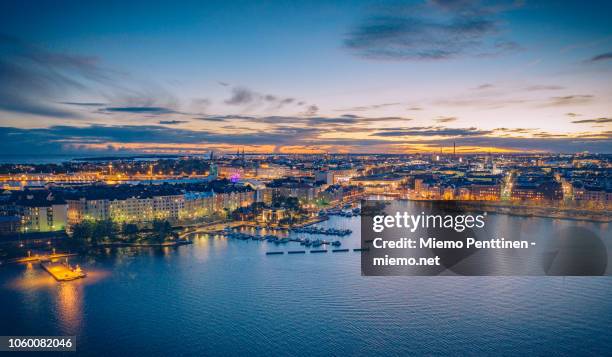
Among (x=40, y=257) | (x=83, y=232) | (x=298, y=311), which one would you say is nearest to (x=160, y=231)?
(x=83, y=232)

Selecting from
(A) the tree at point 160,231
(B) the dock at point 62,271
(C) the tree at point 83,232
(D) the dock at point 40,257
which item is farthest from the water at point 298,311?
(A) the tree at point 160,231

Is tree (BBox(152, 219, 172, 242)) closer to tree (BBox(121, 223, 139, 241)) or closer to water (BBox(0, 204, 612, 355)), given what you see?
tree (BBox(121, 223, 139, 241))

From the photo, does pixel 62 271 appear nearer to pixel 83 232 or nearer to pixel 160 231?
pixel 83 232

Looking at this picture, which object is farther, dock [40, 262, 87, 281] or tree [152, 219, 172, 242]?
tree [152, 219, 172, 242]

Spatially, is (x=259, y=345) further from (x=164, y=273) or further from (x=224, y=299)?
(x=164, y=273)

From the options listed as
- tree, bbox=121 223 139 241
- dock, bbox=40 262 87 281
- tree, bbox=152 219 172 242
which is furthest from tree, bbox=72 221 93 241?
dock, bbox=40 262 87 281

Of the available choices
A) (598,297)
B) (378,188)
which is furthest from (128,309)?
(378,188)
